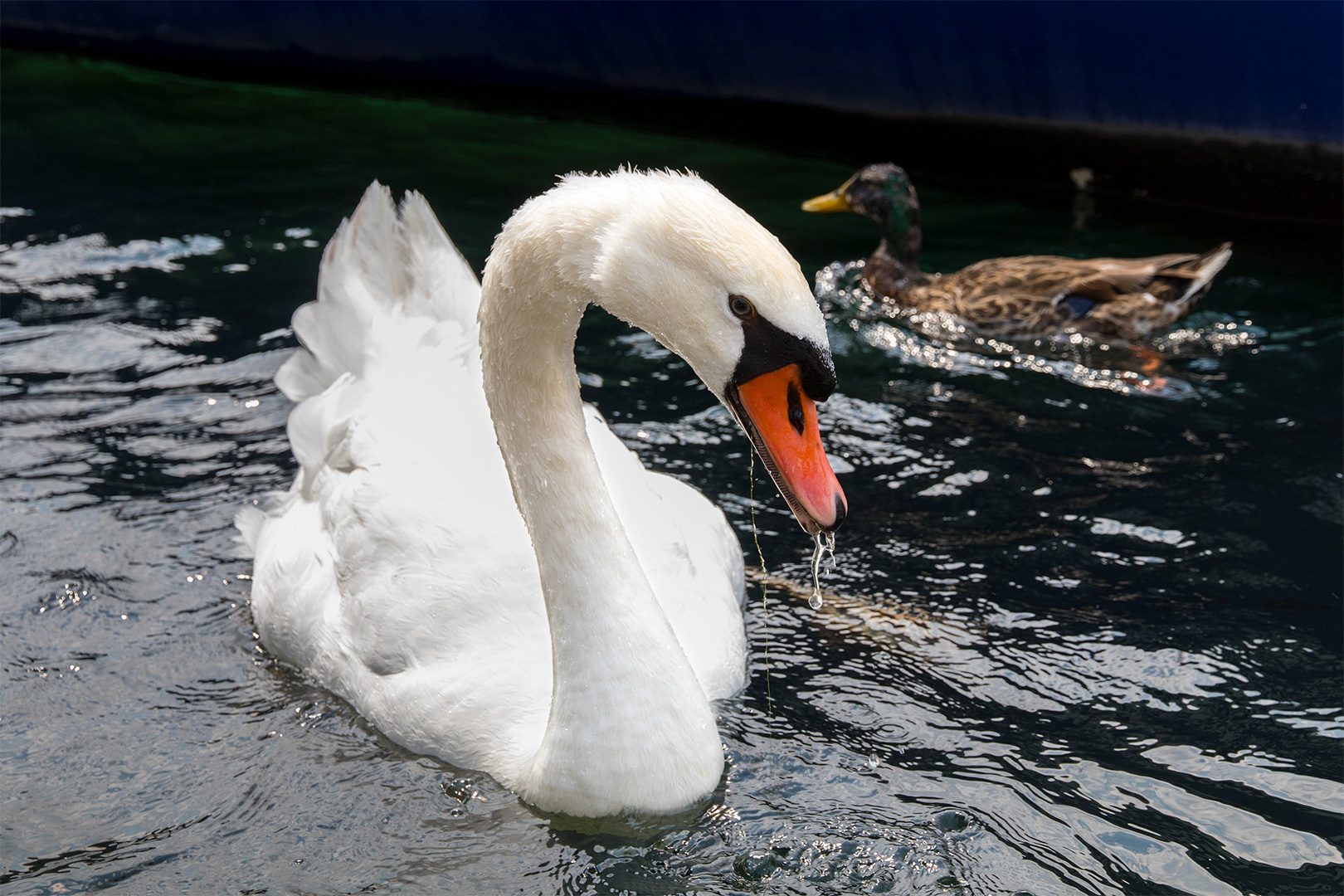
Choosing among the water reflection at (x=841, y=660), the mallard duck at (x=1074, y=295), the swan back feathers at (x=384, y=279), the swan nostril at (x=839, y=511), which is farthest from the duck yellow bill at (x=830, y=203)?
the swan nostril at (x=839, y=511)

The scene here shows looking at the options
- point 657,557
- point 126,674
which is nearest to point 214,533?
point 126,674

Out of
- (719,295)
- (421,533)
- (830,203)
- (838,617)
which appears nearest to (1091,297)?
(830,203)

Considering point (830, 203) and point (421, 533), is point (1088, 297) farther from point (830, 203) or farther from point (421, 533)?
point (421, 533)

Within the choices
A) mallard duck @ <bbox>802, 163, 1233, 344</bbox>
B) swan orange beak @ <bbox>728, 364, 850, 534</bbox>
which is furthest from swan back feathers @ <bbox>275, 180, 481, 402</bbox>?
mallard duck @ <bbox>802, 163, 1233, 344</bbox>

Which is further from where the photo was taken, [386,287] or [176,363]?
[176,363]

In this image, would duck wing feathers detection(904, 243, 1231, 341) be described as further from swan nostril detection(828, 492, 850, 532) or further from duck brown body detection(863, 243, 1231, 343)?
swan nostril detection(828, 492, 850, 532)

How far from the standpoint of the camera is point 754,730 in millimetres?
3869

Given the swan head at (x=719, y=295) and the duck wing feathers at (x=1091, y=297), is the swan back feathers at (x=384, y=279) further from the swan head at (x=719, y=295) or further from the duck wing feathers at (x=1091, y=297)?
the duck wing feathers at (x=1091, y=297)

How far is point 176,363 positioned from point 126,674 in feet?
7.87

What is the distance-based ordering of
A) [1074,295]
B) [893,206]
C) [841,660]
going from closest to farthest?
[841,660], [1074,295], [893,206]

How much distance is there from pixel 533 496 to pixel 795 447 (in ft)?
2.54

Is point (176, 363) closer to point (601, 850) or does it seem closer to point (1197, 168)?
point (601, 850)

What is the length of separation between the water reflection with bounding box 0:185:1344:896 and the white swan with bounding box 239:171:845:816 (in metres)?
0.19

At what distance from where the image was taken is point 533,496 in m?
3.38
